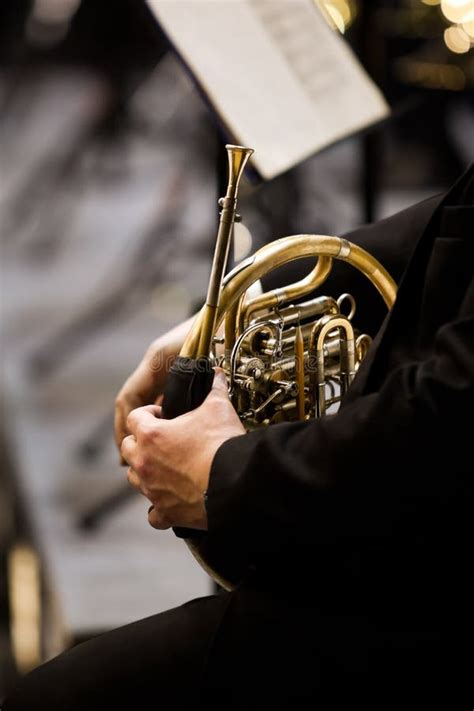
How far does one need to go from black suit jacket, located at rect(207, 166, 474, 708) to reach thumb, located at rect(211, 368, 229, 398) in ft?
0.33

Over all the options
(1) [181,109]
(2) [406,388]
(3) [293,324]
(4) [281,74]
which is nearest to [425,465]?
(2) [406,388]

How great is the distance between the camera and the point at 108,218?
198 inches

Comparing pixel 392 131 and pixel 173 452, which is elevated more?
pixel 173 452

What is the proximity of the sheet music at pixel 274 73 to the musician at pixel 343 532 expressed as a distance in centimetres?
50

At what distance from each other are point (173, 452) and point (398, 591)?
20 centimetres

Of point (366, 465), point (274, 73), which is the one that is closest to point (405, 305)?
point (366, 465)

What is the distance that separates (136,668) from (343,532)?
8.7 inches

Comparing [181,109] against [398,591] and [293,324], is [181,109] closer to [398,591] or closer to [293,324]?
[293,324]

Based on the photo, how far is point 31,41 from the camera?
13.8 feet

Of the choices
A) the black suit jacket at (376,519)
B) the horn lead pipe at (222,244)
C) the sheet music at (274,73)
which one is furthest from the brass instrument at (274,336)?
the sheet music at (274,73)

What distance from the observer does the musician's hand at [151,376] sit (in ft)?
3.44

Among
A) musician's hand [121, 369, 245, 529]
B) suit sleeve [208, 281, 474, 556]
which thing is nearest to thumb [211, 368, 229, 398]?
musician's hand [121, 369, 245, 529]

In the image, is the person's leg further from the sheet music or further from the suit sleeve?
the sheet music

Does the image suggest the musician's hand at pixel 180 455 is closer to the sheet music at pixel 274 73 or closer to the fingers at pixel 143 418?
the fingers at pixel 143 418
